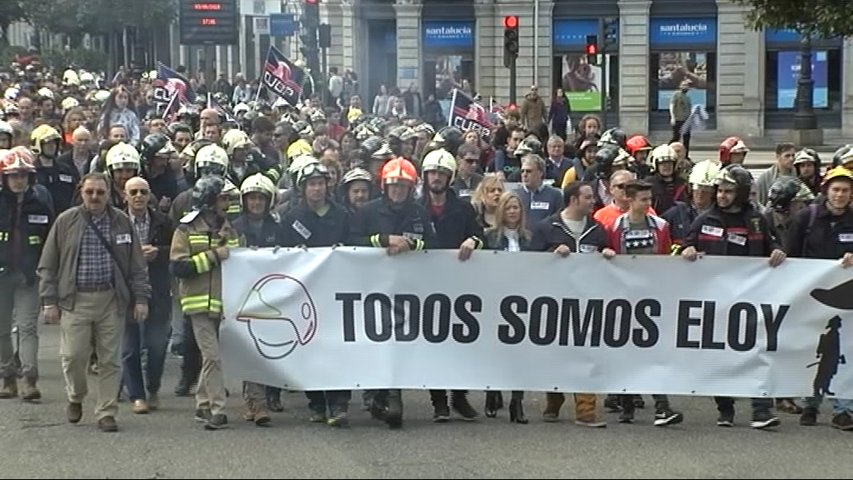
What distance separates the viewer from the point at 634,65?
4641 cm

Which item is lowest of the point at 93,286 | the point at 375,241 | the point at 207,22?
the point at 93,286

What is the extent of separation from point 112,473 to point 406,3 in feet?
132

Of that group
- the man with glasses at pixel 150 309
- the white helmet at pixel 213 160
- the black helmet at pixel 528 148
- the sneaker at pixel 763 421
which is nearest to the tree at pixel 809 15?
the black helmet at pixel 528 148

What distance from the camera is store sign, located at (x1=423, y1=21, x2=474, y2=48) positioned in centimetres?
4862

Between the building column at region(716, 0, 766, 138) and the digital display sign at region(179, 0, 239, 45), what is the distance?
21212 mm

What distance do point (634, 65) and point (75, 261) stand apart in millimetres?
37697

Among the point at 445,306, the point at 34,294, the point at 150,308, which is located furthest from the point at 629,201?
the point at 34,294

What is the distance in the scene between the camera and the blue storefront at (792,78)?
4466 centimetres

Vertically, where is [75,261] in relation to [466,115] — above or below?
below

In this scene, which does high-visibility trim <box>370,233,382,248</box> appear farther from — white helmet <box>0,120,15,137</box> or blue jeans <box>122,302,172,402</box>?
white helmet <box>0,120,15,137</box>

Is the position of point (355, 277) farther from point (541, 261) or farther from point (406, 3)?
point (406, 3)

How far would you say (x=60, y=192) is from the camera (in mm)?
12906

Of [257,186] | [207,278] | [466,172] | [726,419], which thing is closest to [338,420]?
[207,278]

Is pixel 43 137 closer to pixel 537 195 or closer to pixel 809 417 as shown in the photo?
pixel 537 195
